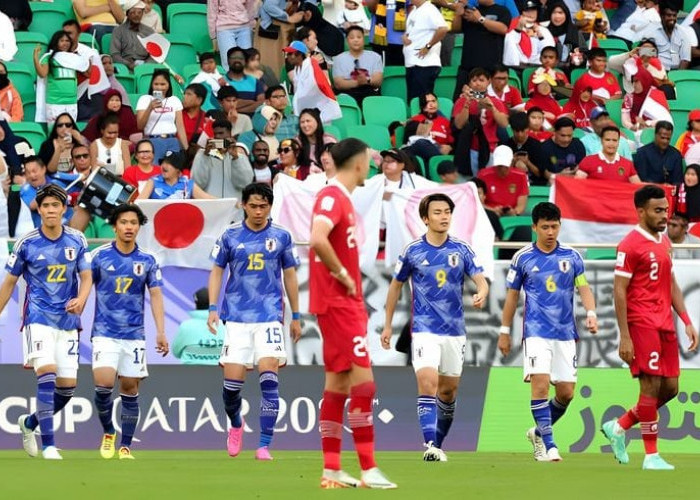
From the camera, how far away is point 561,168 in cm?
2248

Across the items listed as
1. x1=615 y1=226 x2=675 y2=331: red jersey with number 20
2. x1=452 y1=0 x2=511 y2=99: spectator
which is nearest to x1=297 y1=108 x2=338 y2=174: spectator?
x1=452 y1=0 x2=511 y2=99: spectator

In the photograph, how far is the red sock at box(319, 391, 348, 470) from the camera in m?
10.9

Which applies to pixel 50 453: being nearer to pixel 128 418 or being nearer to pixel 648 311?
pixel 128 418

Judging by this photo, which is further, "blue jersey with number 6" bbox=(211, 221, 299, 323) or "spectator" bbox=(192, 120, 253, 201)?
"spectator" bbox=(192, 120, 253, 201)

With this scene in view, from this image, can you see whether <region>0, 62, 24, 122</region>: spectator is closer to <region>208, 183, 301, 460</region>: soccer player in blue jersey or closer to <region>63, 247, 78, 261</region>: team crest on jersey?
<region>63, 247, 78, 261</region>: team crest on jersey

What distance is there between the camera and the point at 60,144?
67.2 ft

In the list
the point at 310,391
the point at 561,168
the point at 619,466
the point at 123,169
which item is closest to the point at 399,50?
the point at 561,168

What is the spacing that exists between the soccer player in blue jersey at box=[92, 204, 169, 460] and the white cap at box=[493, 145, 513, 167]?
648 cm

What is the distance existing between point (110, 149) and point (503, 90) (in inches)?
242

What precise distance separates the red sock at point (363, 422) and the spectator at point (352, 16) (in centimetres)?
1487

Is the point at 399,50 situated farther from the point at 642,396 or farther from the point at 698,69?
the point at 642,396

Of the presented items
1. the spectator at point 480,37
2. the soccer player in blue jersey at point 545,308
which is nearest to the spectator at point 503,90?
the spectator at point 480,37

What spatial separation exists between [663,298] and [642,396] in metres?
0.82

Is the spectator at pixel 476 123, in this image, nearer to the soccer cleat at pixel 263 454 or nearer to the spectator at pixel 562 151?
the spectator at pixel 562 151
